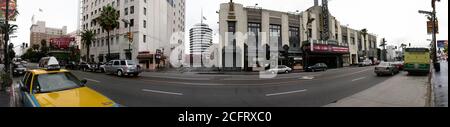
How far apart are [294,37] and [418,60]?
19719 mm

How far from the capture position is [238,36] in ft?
98.6

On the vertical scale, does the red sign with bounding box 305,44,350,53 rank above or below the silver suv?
above

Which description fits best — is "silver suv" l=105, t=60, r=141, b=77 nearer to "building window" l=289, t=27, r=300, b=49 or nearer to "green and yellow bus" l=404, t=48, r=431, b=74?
"green and yellow bus" l=404, t=48, r=431, b=74

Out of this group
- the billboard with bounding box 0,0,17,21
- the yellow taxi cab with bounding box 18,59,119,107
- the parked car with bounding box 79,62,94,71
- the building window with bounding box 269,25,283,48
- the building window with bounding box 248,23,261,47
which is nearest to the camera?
the yellow taxi cab with bounding box 18,59,119,107

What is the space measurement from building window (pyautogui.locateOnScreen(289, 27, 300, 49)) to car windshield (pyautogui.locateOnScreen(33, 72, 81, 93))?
33.3 m

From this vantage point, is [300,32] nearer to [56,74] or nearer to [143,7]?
[143,7]

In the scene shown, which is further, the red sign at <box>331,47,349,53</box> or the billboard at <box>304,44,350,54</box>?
the red sign at <box>331,47,349,53</box>

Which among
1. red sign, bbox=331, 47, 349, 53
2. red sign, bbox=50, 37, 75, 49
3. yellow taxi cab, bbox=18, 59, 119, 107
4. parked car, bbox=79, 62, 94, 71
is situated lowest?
yellow taxi cab, bbox=18, 59, 119, 107

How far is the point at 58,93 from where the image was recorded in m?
4.96

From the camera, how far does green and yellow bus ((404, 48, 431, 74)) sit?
52.9 feet

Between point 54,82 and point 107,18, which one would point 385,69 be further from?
point 107,18

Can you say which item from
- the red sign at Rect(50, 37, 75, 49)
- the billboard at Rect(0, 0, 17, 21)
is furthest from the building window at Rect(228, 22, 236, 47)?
the red sign at Rect(50, 37, 75, 49)
